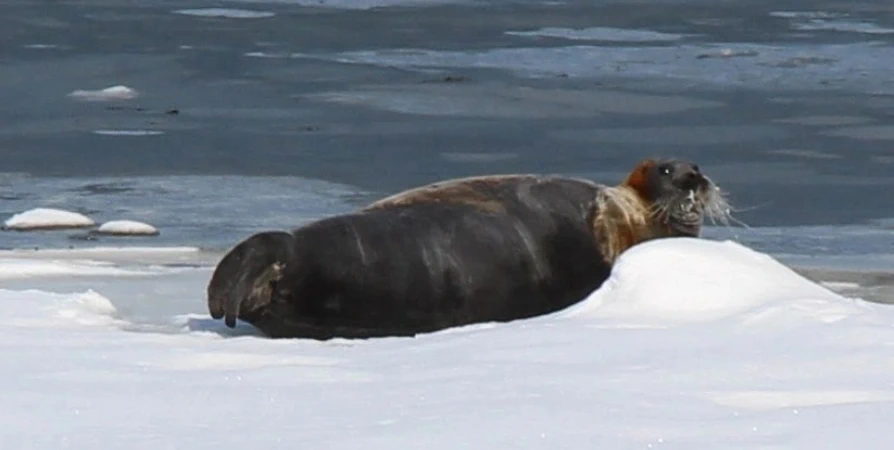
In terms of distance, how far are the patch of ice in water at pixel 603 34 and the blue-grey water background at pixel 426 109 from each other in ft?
0.11

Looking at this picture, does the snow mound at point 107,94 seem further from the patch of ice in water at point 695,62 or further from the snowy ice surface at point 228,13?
the snowy ice surface at point 228,13

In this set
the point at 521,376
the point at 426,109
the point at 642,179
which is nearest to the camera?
the point at 521,376

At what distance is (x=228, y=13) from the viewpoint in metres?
15.1

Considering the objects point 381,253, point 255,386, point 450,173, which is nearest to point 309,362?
point 255,386

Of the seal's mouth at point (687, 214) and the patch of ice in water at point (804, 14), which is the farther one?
the patch of ice in water at point (804, 14)

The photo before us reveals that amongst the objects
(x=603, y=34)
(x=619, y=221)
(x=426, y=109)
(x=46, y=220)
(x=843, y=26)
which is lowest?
(x=603, y=34)

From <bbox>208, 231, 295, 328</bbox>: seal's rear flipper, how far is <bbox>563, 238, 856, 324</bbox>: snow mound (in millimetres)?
774

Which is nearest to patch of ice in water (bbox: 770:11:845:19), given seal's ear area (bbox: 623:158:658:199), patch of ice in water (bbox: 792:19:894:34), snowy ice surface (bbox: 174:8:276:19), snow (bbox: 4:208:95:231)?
patch of ice in water (bbox: 792:19:894:34)

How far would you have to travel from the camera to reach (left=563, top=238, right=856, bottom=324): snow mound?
4168 millimetres

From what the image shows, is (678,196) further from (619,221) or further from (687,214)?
(619,221)

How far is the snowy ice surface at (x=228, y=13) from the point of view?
14.9 meters

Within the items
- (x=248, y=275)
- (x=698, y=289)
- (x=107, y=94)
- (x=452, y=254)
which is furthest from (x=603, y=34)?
(x=698, y=289)

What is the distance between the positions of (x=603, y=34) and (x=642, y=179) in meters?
8.20

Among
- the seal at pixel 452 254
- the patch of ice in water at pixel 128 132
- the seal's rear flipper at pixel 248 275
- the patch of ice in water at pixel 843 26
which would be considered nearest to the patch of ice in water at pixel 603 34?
the patch of ice in water at pixel 843 26
